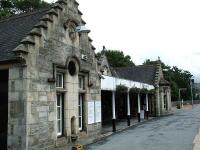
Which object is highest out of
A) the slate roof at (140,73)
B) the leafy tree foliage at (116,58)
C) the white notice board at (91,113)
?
the leafy tree foliage at (116,58)

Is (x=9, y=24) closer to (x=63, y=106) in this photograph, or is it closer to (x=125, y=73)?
(x=63, y=106)

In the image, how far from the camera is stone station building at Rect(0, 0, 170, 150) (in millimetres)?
12320

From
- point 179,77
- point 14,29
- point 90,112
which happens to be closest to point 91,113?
point 90,112

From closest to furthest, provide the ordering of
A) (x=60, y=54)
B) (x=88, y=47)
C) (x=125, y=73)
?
(x=60, y=54) < (x=88, y=47) < (x=125, y=73)

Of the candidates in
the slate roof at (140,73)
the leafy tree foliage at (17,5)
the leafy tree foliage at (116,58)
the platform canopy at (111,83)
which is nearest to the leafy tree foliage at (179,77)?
the leafy tree foliage at (116,58)

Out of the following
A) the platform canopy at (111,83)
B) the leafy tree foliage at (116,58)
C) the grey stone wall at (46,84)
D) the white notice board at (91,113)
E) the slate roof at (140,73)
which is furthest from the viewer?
the leafy tree foliage at (116,58)

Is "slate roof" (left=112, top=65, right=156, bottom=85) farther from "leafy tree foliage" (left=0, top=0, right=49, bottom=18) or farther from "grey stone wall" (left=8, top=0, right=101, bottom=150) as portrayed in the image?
"grey stone wall" (left=8, top=0, right=101, bottom=150)

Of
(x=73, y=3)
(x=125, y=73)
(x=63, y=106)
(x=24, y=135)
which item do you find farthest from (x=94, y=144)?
(x=125, y=73)

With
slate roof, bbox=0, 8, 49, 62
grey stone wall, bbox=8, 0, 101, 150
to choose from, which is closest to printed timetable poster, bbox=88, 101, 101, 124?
grey stone wall, bbox=8, 0, 101, 150

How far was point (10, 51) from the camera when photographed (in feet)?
42.5

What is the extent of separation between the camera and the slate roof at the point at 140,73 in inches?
1545

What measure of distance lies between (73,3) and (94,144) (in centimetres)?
713

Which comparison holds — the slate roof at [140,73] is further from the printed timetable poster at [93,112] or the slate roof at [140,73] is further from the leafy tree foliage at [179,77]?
the leafy tree foliage at [179,77]

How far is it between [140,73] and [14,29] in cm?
2768
